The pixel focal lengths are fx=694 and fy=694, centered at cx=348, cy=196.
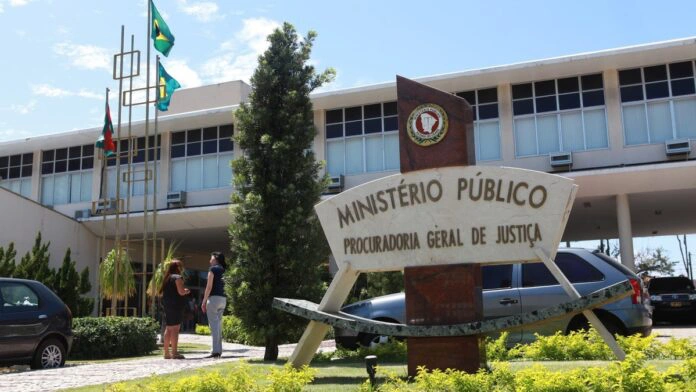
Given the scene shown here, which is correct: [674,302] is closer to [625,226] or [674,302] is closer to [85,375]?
[625,226]

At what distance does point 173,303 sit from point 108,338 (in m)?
2.53

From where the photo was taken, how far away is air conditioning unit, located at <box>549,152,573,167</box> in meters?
20.2

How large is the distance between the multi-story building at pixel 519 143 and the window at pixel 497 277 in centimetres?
946

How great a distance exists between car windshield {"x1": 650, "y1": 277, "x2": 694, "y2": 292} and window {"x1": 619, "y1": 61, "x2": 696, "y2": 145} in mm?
4209

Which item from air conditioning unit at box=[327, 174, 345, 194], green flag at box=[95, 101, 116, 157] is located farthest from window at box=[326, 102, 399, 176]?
green flag at box=[95, 101, 116, 157]

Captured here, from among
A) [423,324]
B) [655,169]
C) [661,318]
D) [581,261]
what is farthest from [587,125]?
[423,324]

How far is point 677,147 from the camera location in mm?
19250

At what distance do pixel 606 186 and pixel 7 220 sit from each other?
17496 millimetres

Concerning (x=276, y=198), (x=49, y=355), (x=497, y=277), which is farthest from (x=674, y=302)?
(x=49, y=355)

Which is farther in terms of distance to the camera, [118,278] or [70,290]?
[118,278]

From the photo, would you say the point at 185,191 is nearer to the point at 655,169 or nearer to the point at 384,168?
the point at 384,168

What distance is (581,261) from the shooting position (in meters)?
10.1

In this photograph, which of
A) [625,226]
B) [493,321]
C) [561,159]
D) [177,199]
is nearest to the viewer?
[493,321]

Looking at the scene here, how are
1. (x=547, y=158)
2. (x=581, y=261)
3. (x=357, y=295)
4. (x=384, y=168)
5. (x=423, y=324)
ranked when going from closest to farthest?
(x=423, y=324)
(x=581, y=261)
(x=357, y=295)
(x=547, y=158)
(x=384, y=168)
